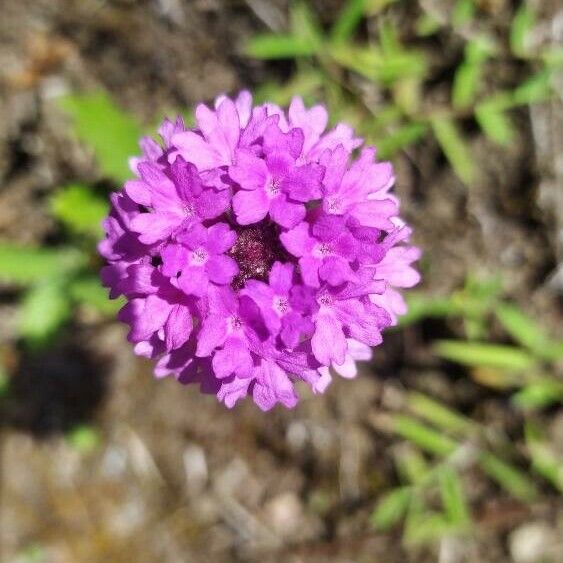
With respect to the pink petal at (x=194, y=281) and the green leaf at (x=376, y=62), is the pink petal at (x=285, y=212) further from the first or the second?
the green leaf at (x=376, y=62)

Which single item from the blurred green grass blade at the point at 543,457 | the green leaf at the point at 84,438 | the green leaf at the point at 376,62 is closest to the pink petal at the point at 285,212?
the green leaf at the point at 376,62

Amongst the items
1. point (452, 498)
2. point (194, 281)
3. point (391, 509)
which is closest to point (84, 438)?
point (391, 509)

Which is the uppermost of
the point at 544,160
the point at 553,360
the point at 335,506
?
the point at 544,160

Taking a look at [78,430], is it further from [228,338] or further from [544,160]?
[544,160]

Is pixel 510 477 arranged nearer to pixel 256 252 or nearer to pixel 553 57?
pixel 553 57

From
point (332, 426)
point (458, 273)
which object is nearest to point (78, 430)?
point (332, 426)

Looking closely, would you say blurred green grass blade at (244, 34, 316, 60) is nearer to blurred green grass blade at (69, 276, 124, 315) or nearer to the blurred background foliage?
the blurred background foliage
